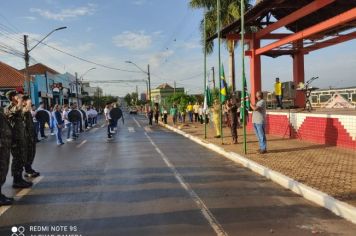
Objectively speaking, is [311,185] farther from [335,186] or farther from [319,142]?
[319,142]

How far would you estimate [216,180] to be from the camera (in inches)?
393

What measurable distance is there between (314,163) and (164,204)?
16.1 feet

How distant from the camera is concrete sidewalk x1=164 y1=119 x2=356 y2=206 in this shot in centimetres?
840

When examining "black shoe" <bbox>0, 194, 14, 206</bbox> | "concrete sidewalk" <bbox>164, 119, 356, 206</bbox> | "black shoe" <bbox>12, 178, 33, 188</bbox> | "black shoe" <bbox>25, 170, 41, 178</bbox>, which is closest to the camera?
"black shoe" <bbox>0, 194, 14, 206</bbox>

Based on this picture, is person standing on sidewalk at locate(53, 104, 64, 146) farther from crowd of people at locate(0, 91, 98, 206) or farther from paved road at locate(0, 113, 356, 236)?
crowd of people at locate(0, 91, 98, 206)

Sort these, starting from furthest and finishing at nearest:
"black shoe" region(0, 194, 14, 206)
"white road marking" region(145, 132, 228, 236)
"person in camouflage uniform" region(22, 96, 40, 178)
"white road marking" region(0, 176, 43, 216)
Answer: "person in camouflage uniform" region(22, 96, 40, 178)
"black shoe" region(0, 194, 14, 206)
"white road marking" region(0, 176, 43, 216)
"white road marking" region(145, 132, 228, 236)

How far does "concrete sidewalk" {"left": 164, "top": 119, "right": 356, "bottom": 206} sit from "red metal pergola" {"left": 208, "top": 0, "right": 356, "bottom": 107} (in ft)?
16.9

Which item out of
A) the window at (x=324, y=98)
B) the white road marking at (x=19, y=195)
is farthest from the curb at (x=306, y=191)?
the window at (x=324, y=98)

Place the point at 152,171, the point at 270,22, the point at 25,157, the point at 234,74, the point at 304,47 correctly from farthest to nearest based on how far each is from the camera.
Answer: the point at 234,74 < the point at 304,47 < the point at 270,22 < the point at 152,171 < the point at 25,157

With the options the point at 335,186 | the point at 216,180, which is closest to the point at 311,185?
the point at 335,186

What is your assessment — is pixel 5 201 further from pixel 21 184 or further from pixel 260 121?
pixel 260 121

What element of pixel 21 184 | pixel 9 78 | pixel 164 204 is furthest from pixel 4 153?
pixel 9 78

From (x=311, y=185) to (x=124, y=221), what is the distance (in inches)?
144

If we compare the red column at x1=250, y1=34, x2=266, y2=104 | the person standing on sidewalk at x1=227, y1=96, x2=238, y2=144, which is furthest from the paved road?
the red column at x1=250, y1=34, x2=266, y2=104
